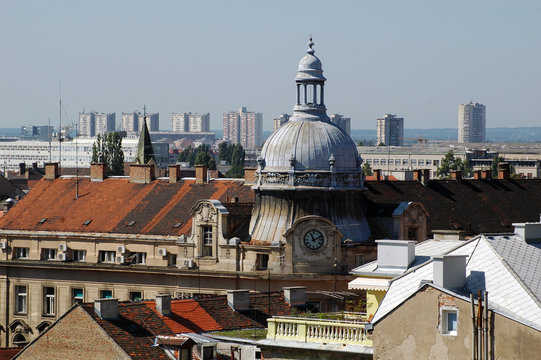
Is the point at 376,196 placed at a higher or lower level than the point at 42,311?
higher

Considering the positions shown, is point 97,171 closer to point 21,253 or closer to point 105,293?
point 21,253

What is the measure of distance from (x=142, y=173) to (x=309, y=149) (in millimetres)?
19670

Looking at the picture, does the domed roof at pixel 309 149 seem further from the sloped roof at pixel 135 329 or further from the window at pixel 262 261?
the sloped roof at pixel 135 329

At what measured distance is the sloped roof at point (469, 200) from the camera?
334 feet

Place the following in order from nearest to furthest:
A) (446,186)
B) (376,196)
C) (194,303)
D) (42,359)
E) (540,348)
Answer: (540,348)
(42,359)
(194,303)
(376,196)
(446,186)

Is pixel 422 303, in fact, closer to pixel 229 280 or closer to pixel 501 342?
pixel 501 342

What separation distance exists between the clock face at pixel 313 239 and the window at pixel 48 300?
18.4 meters

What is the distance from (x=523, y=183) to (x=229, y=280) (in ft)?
99.2

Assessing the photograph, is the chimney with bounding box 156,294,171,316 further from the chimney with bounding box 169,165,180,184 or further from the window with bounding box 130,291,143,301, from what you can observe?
the chimney with bounding box 169,165,180,184

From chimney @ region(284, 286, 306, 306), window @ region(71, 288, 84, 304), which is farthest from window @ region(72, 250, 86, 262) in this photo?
chimney @ region(284, 286, 306, 306)

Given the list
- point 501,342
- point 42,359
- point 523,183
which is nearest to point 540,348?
point 501,342

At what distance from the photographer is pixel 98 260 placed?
10144 cm

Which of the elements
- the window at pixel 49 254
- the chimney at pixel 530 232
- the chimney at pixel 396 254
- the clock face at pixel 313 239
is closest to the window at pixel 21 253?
the window at pixel 49 254

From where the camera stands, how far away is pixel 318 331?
5025 cm
